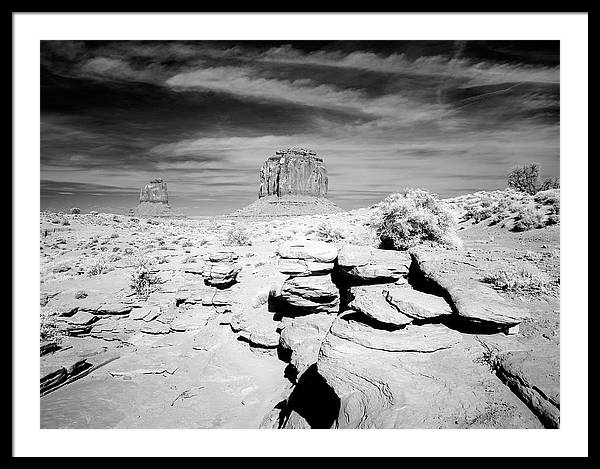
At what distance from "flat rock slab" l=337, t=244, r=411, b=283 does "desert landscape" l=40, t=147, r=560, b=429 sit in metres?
0.04

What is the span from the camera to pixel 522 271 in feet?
16.3

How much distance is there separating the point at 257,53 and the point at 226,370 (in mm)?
5880

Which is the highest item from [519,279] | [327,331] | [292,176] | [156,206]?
[292,176]

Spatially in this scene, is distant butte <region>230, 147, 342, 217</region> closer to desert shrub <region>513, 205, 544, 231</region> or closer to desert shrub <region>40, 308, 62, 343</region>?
desert shrub <region>513, 205, 544, 231</region>

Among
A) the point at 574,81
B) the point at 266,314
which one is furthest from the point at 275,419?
the point at 574,81

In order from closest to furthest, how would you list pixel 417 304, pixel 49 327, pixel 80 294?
pixel 417 304
pixel 49 327
pixel 80 294

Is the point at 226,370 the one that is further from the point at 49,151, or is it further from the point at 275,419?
the point at 49,151

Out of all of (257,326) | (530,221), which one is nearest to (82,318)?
(257,326)

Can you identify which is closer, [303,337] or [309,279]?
[303,337]

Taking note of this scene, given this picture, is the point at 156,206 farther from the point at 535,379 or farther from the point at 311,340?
the point at 535,379

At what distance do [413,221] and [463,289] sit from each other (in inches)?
160

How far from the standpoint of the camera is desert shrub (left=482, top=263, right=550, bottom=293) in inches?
182

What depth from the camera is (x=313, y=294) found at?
677 centimetres

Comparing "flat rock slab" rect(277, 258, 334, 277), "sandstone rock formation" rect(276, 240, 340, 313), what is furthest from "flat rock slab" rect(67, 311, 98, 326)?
"flat rock slab" rect(277, 258, 334, 277)
